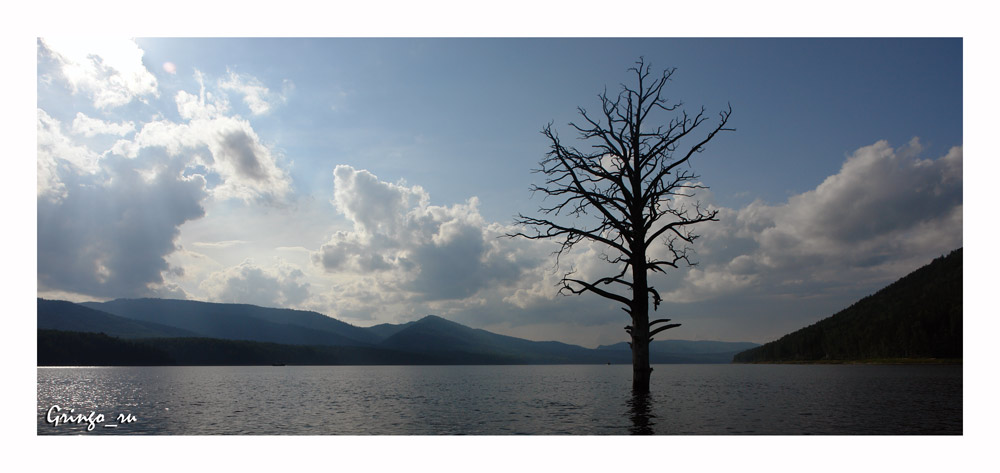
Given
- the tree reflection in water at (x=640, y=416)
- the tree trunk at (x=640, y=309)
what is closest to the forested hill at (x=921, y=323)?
the tree reflection in water at (x=640, y=416)

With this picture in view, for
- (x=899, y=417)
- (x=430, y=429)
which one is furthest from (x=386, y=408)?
(x=899, y=417)

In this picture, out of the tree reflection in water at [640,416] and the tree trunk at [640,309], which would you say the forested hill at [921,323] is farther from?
the tree trunk at [640,309]

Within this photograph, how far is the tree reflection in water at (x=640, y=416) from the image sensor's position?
19.8 m

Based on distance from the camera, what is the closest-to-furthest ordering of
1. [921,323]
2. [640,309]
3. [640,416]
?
[640,309], [640,416], [921,323]

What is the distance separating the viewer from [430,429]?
72.5 feet

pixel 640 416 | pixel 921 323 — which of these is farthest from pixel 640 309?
pixel 921 323

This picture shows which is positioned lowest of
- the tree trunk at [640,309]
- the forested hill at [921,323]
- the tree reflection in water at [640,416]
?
the forested hill at [921,323]

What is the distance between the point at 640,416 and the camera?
23484 millimetres

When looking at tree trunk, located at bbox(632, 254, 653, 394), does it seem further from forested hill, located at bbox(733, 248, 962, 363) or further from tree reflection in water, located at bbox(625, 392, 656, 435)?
forested hill, located at bbox(733, 248, 962, 363)

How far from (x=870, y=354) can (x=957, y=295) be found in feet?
144

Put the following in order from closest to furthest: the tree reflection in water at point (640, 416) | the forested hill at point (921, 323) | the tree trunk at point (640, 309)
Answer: the tree reflection in water at point (640, 416), the tree trunk at point (640, 309), the forested hill at point (921, 323)

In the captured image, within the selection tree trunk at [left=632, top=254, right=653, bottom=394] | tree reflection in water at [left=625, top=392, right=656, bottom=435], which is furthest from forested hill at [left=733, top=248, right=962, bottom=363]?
tree trunk at [left=632, top=254, right=653, bottom=394]

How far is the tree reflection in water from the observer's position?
19.8 meters

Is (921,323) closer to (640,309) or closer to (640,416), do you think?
(640,416)
